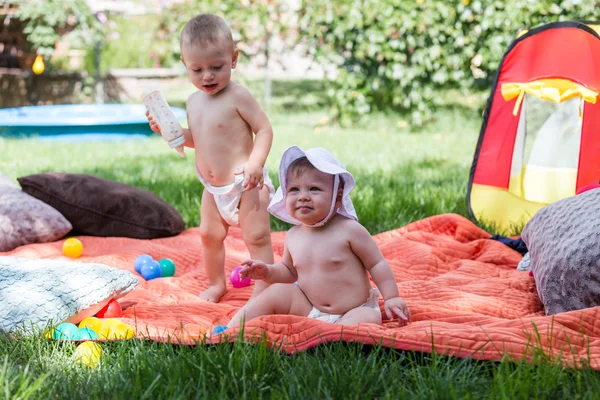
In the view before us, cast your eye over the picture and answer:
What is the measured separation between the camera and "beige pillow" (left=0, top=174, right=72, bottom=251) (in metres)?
3.56

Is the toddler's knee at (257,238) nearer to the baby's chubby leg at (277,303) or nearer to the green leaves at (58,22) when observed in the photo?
the baby's chubby leg at (277,303)

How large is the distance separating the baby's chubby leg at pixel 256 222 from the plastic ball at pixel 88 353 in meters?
0.88

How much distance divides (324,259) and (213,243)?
742 millimetres

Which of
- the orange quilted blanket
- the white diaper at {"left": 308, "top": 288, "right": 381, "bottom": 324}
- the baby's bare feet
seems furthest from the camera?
the baby's bare feet

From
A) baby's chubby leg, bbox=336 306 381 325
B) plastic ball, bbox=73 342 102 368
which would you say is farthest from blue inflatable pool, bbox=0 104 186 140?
plastic ball, bbox=73 342 102 368

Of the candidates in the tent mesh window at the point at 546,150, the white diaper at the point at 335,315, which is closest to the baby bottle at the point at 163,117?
the white diaper at the point at 335,315

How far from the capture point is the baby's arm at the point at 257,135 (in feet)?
8.93

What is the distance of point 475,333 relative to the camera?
205cm

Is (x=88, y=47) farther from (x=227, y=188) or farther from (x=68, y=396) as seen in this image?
(x=68, y=396)

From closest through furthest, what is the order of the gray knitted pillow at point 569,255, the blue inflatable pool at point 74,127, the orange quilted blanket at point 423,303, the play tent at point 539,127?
the orange quilted blanket at point 423,303, the gray knitted pillow at point 569,255, the play tent at point 539,127, the blue inflatable pool at point 74,127

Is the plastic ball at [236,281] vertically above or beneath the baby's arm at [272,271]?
beneath

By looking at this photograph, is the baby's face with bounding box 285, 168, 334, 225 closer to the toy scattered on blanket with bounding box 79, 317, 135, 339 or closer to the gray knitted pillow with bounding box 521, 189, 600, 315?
the toy scattered on blanket with bounding box 79, 317, 135, 339

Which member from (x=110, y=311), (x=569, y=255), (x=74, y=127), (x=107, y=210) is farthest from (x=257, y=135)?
(x=74, y=127)

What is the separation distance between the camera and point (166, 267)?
330 cm
